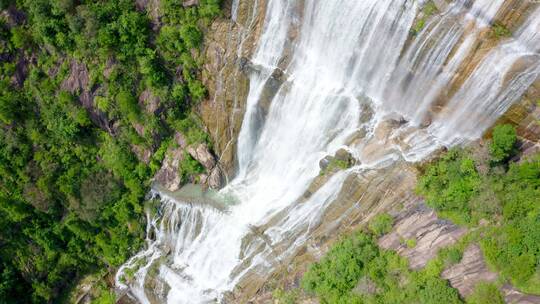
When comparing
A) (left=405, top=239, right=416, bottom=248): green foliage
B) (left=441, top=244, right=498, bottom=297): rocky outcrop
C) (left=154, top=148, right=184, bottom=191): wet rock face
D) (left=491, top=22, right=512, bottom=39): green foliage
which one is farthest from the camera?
(left=154, top=148, right=184, bottom=191): wet rock face

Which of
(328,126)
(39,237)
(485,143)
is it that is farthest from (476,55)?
(39,237)

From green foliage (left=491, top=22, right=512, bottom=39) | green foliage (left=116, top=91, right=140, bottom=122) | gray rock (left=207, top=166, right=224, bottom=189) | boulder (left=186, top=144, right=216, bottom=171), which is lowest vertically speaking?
gray rock (left=207, top=166, right=224, bottom=189)

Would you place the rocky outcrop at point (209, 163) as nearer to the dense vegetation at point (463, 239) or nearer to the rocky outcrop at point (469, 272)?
the dense vegetation at point (463, 239)

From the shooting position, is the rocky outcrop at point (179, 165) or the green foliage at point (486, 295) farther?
the rocky outcrop at point (179, 165)

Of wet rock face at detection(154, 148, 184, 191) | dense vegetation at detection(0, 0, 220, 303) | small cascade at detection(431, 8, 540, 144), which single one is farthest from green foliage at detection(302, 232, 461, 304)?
dense vegetation at detection(0, 0, 220, 303)

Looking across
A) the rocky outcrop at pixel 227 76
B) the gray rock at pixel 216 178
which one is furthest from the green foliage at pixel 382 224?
the gray rock at pixel 216 178

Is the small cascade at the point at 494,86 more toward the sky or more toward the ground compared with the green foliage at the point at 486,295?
more toward the sky

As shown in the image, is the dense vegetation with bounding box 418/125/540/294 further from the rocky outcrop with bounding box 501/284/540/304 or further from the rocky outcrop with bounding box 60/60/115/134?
the rocky outcrop with bounding box 60/60/115/134

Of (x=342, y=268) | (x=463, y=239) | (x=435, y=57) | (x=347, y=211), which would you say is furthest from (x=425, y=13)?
(x=342, y=268)
